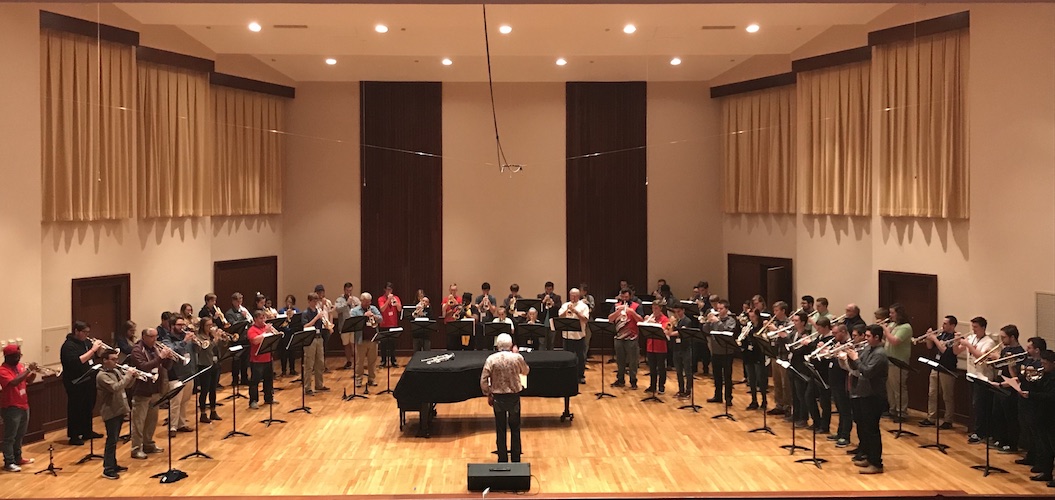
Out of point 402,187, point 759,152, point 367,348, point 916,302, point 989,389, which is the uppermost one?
point 759,152

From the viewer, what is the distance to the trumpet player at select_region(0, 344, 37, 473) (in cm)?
988

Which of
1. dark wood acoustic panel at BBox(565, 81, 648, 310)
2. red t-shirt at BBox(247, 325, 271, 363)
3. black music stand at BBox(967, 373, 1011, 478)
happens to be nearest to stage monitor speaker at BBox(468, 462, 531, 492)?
red t-shirt at BBox(247, 325, 271, 363)

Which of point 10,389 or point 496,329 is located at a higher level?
point 496,329

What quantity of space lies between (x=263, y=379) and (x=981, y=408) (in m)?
9.70

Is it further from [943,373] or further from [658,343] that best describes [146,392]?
[943,373]

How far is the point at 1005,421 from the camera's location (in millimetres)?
10602

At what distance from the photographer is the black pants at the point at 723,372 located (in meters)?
13.1

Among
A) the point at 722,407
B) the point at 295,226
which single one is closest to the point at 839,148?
the point at 722,407

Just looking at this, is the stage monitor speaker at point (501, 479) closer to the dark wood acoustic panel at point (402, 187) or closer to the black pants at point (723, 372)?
the black pants at point (723, 372)

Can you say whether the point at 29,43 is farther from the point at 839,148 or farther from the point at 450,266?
the point at 839,148

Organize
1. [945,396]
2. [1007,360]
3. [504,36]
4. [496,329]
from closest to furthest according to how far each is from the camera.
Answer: [1007,360]
[945,396]
[496,329]
[504,36]

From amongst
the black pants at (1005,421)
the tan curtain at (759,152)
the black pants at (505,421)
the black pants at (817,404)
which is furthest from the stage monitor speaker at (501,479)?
the tan curtain at (759,152)

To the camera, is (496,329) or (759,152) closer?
(496,329)

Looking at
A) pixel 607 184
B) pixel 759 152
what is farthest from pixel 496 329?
pixel 759 152
